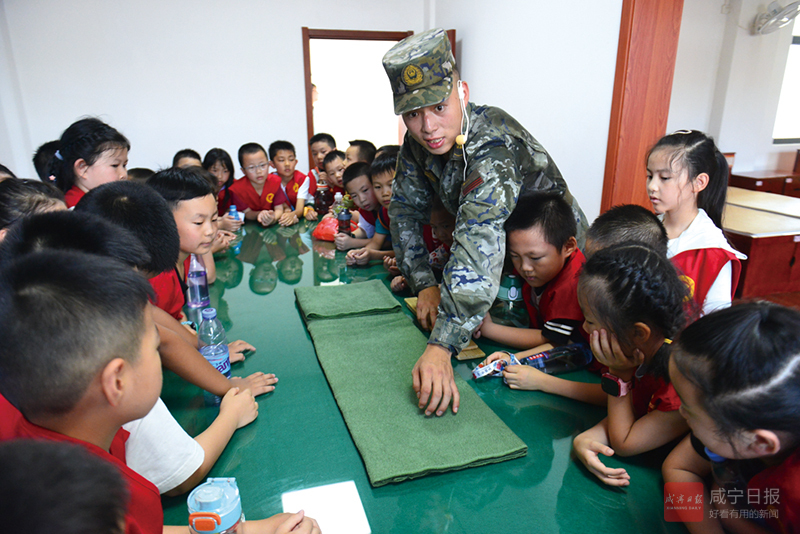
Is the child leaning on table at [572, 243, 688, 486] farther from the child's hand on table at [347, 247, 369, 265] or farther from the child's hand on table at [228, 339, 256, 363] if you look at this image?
the child's hand on table at [347, 247, 369, 265]

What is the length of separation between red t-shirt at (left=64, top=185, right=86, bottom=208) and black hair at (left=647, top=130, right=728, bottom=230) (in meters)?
2.38

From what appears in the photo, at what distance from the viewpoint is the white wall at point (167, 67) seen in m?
4.77

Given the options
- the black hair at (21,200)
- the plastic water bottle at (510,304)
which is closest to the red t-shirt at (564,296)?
the plastic water bottle at (510,304)

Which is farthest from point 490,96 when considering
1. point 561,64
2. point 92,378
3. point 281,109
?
point 92,378

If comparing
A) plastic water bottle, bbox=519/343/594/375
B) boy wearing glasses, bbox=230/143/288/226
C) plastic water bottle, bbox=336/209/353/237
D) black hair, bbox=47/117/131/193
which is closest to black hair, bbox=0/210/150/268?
plastic water bottle, bbox=519/343/594/375

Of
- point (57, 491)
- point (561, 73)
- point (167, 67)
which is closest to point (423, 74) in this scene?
point (57, 491)

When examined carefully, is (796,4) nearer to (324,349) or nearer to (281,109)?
(281,109)

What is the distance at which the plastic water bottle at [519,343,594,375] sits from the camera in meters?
1.41

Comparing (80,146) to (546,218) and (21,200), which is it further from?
(546,218)

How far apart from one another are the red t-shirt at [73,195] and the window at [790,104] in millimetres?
6941

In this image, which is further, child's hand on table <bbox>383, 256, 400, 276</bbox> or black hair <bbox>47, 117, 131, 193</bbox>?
child's hand on table <bbox>383, 256, 400, 276</bbox>

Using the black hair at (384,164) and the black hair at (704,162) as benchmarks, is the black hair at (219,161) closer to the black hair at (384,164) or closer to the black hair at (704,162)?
the black hair at (384,164)

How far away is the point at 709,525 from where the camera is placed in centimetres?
84

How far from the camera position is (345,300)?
189 centimetres
